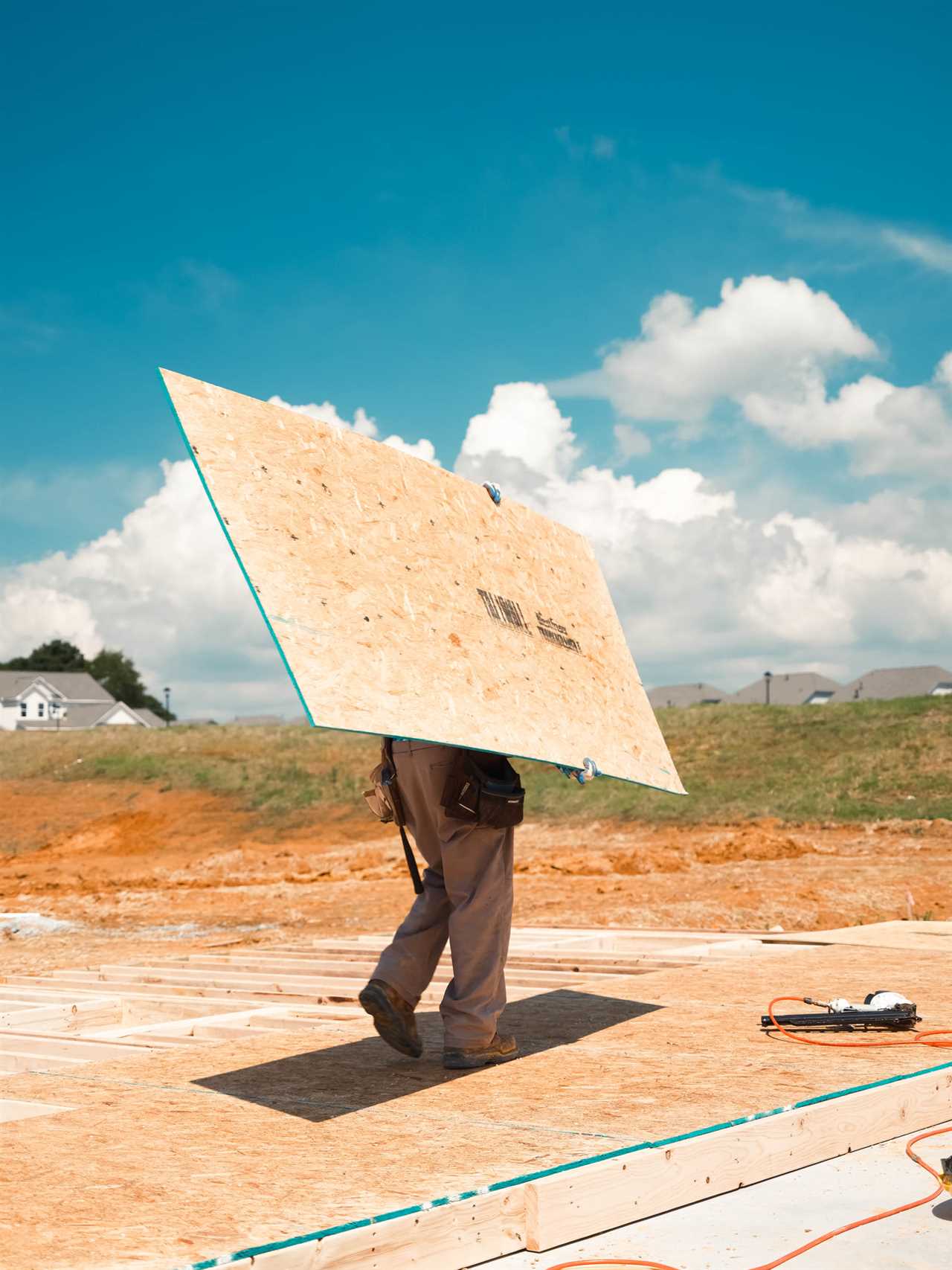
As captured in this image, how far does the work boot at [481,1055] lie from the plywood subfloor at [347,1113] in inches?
2.2

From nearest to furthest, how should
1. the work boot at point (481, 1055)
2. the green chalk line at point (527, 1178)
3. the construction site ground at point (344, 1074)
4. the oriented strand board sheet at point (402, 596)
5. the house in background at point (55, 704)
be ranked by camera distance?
the green chalk line at point (527, 1178), the construction site ground at point (344, 1074), the oriented strand board sheet at point (402, 596), the work boot at point (481, 1055), the house in background at point (55, 704)

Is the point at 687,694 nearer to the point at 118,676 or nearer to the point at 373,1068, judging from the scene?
Answer: the point at 118,676

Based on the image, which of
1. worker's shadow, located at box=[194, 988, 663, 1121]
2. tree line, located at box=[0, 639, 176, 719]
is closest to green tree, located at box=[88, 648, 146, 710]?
tree line, located at box=[0, 639, 176, 719]

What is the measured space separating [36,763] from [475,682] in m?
28.9

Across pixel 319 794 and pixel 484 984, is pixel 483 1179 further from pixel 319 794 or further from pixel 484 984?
pixel 319 794

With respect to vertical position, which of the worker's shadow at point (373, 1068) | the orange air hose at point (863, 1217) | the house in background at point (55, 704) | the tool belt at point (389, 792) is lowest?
the worker's shadow at point (373, 1068)

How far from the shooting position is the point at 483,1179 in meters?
2.91

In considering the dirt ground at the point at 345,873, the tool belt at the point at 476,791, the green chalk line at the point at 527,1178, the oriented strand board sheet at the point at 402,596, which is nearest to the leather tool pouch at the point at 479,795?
the tool belt at the point at 476,791

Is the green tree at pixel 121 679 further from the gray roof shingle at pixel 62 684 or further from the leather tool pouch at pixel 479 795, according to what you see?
the leather tool pouch at pixel 479 795

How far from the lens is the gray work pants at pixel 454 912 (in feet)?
13.8

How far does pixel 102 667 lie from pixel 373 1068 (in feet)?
329

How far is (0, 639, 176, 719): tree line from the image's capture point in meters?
97.8

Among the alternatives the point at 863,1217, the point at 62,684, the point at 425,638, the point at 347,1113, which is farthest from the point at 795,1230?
the point at 62,684

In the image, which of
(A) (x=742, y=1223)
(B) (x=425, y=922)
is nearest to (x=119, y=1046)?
(B) (x=425, y=922)
